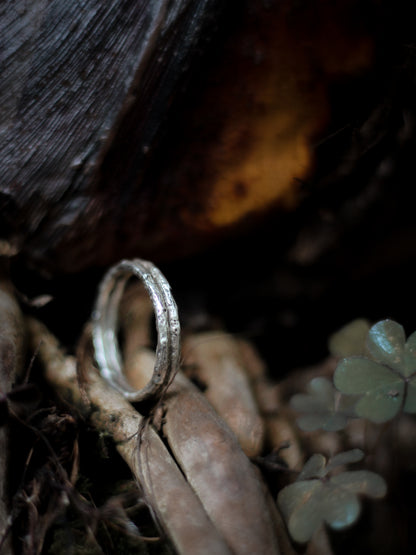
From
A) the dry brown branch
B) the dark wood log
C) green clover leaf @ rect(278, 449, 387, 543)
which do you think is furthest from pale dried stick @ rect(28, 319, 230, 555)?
the dark wood log

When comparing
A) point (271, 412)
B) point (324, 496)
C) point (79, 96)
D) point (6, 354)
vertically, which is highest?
point (79, 96)

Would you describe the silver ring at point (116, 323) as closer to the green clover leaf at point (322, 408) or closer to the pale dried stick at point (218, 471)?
the pale dried stick at point (218, 471)

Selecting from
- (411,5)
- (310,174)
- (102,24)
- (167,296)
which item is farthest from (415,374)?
(102,24)

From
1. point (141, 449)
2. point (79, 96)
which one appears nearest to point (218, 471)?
point (141, 449)

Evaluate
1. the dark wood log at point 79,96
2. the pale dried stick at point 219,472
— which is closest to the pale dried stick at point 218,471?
the pale dried stick at point 219,472

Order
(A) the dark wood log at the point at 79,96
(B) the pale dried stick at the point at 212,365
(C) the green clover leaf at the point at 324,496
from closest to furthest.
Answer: (C) the green clover leaf at the point at 324,496
(A) the dark wood log at the point at 79,96
(B) the pale dried stick at the point at 212,365

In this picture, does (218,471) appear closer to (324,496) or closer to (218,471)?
(218,471)
